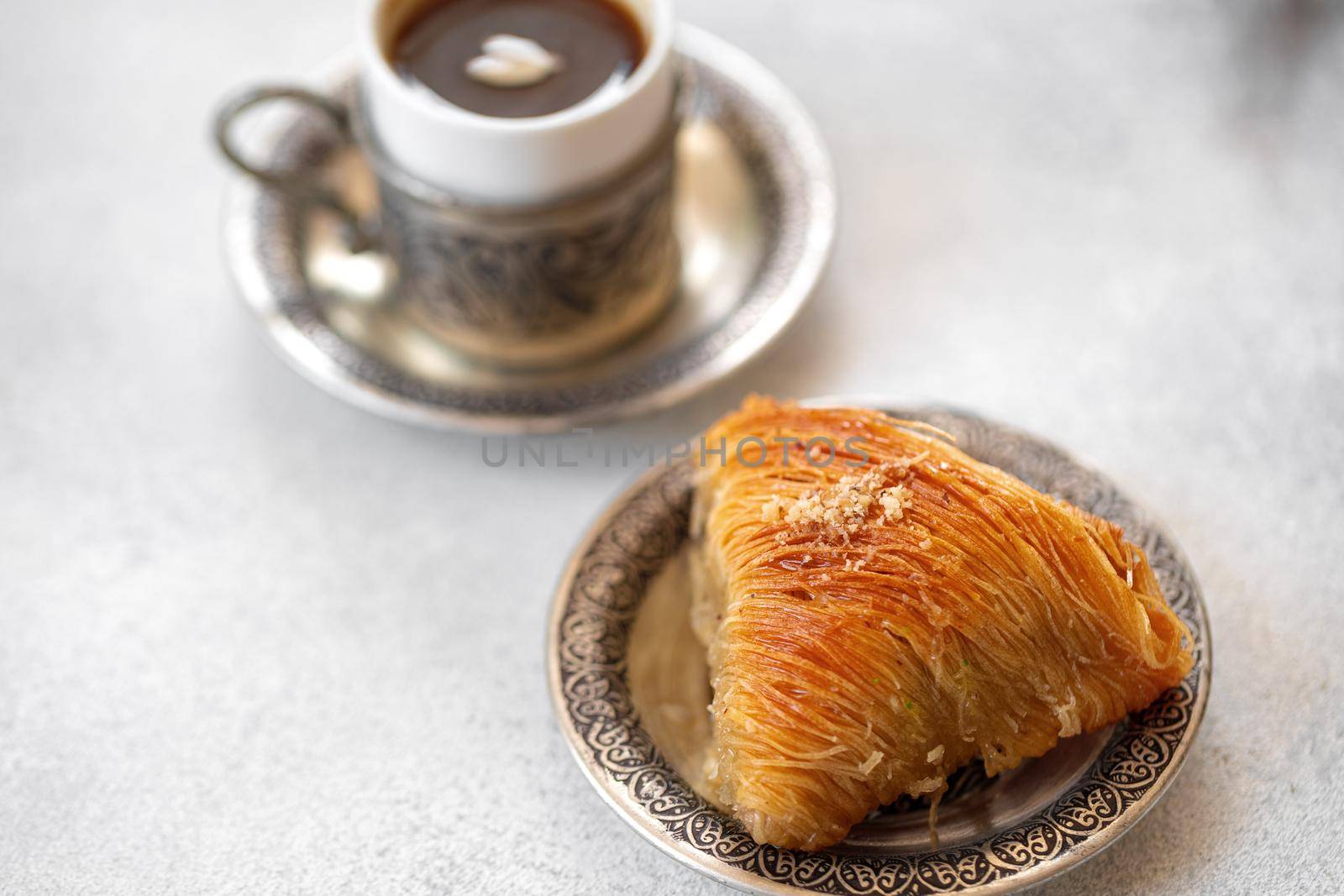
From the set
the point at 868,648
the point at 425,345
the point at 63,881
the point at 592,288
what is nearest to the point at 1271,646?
the point at 868,648

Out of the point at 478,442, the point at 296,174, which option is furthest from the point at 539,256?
the point at 296,174

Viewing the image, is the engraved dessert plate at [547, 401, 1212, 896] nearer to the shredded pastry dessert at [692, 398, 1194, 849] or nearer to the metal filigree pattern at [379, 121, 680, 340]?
the shredded pastry dessert at [692, 398, 1194, 849]

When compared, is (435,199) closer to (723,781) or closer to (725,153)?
(725,153)

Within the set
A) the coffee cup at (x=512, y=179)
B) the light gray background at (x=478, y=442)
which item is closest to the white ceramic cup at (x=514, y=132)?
the coffee cup at (x=512, y=179)

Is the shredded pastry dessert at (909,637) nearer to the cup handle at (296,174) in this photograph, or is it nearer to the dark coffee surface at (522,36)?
the dark coffee surface at (522,36)

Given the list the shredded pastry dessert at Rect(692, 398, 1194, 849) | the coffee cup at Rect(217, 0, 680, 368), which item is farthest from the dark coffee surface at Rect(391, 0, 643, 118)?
the shredded pastry dessert at Rect(692, 398, 1194, 849)

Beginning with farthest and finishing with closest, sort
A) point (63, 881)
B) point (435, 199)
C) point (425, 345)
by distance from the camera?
point (425, 345)
point (435, 199)
point (63, 881)
